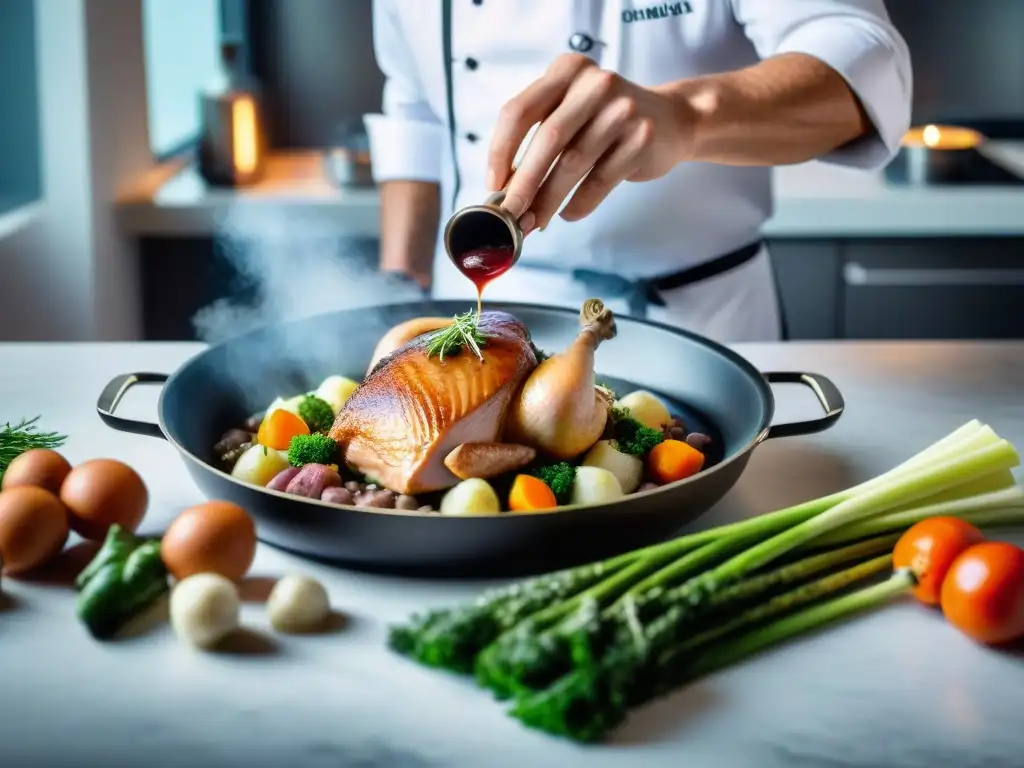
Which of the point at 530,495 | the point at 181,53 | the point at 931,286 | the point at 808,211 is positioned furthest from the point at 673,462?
the point at 181,53

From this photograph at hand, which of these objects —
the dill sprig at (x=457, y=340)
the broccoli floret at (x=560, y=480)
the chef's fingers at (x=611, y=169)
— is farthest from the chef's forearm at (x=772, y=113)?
the broccoli floret at (x=560, y=480)

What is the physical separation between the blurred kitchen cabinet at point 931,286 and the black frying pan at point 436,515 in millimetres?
1620

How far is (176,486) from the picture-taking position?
53.9 inches

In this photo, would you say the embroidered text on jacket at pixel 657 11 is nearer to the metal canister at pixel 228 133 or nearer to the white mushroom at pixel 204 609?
the white mushroom at pixel 204 609

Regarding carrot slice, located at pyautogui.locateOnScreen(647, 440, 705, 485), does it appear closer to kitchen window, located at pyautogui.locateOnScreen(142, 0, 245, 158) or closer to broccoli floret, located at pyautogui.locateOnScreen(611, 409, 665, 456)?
broccoli floret, located at pyautogui.locateOnScreen(611, 409, 665, 456)

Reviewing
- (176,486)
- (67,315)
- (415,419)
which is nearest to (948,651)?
(415,419)

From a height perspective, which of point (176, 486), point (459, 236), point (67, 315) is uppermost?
point (459, 236)

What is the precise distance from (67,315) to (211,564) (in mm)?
1921

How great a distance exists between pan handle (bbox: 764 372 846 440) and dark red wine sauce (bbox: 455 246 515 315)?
13.6 inches

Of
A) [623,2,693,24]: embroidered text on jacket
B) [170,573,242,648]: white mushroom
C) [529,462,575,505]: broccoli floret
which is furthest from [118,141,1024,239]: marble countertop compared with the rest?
[170,573,242,648]: white mushroom

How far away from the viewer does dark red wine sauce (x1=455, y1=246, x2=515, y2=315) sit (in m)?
1.37

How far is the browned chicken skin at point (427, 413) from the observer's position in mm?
1253

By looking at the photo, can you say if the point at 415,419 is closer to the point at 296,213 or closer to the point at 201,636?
the point at 201,636

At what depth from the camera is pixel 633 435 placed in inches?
52.8
